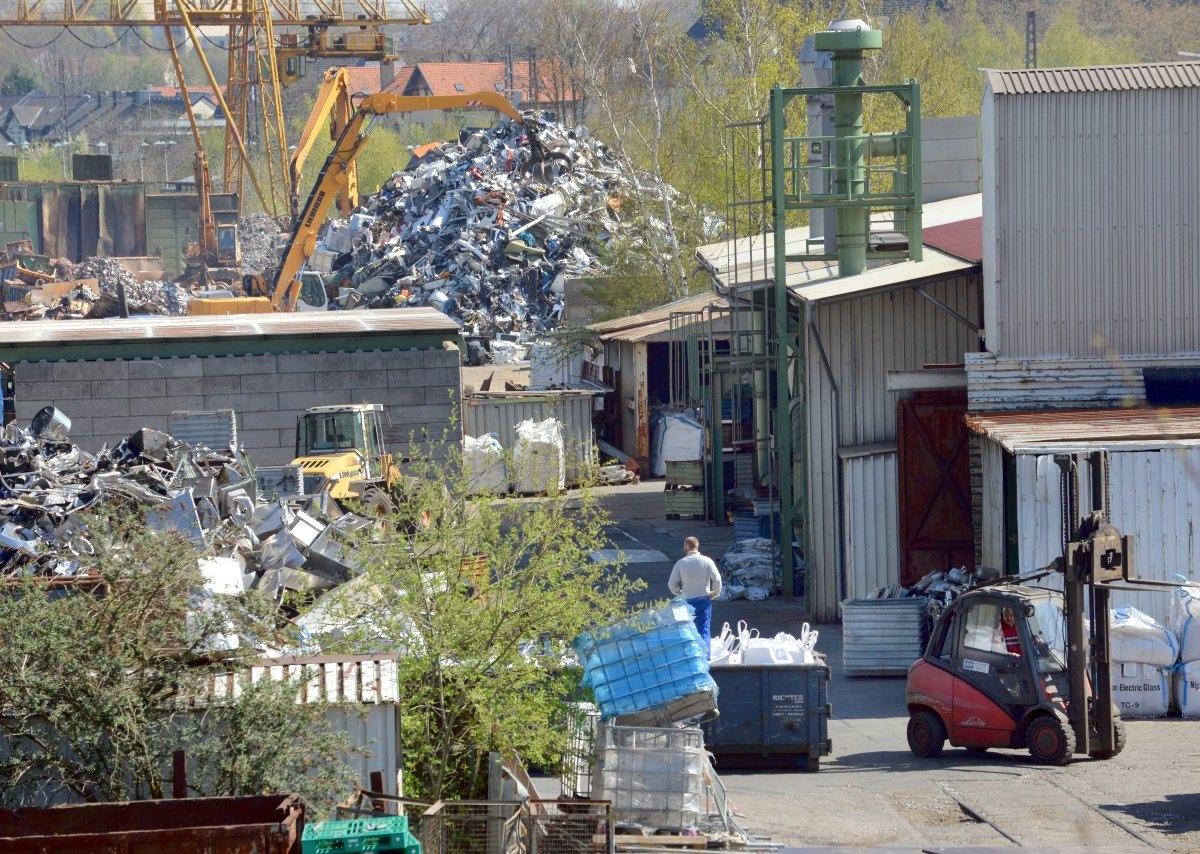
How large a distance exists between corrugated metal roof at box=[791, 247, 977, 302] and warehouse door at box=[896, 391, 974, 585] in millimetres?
1347

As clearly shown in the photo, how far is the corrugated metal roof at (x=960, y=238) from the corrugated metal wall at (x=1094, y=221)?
1.30 m

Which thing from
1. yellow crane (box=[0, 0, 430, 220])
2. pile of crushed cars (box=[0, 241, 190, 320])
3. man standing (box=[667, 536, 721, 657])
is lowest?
man standing (box=[667, 536, 721, 657])

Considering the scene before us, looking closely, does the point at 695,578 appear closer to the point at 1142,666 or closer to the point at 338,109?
the point at 1142,666

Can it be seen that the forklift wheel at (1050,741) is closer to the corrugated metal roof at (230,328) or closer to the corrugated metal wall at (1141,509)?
the corrugated metal wall at (1141,509)

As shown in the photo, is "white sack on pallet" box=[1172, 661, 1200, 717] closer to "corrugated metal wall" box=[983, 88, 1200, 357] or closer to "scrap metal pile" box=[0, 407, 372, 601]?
"corrugated metal wall" box=[983, 88, 1200, 357]

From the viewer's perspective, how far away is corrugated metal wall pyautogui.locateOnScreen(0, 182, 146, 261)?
79.1 meters

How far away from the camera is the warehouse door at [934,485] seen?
60.3ft

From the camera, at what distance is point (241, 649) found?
9875 millimetres

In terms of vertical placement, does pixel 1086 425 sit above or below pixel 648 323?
below

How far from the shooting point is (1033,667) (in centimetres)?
1261

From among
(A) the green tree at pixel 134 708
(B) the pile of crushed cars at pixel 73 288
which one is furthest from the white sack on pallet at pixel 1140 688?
(B) the pile of crushed cars at pixel 73 288

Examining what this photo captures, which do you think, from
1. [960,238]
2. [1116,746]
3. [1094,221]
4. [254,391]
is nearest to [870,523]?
[1094,221]

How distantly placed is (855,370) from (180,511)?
8.01 metres

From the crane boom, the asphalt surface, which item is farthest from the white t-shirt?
the crane boom
